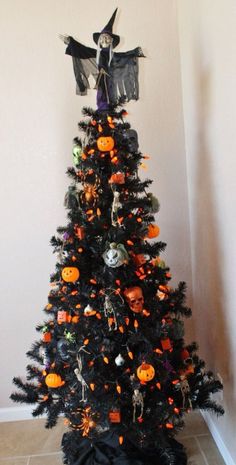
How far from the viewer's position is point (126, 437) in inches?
69.1

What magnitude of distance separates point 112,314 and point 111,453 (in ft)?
2.41

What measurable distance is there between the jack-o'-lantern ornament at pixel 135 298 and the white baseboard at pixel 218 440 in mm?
858

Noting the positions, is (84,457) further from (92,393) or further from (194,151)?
(194,151)

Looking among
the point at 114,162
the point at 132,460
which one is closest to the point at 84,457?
the point at 132,460

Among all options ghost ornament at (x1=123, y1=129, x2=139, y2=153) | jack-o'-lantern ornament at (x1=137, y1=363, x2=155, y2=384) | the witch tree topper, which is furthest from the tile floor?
the witch tree topper

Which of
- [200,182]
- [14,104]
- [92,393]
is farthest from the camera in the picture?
[14,104]

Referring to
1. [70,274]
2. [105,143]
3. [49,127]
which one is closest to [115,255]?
[70,274]

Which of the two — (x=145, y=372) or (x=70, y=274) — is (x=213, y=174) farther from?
(x=145, y=372)

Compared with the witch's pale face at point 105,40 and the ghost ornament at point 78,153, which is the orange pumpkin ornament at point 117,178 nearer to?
the ghost ornament at point 78,153

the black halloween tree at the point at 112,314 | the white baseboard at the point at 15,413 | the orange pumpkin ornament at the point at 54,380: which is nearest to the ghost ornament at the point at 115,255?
the black halloween tree at the point at 112,314

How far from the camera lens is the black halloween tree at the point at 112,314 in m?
1.59

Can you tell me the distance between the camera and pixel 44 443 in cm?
208

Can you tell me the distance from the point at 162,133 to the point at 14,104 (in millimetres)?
868

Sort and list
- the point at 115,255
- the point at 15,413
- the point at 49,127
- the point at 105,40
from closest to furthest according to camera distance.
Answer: the point at 115,255 < the point at 105,40 < the point at 49,127 < the point at 15,413
